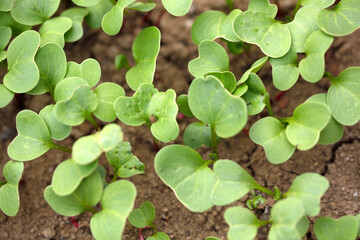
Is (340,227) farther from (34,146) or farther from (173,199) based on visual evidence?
(34,146)

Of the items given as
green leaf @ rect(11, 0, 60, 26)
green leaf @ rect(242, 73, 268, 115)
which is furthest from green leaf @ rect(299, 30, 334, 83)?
green leaf @ rect(11, 0, 60, 26)

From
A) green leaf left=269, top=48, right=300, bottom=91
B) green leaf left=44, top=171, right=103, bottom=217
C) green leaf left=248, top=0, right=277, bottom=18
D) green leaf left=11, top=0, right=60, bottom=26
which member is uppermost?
green leaf left=248, top=0, right=277, bottom=18

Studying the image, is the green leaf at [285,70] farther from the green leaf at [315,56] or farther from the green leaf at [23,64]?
the green leaf at [23,64]

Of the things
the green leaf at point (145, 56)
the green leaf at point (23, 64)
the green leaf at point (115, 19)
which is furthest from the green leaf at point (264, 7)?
the green leaf at point (23, 64)

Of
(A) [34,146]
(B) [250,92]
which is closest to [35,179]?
(A) [34,146]

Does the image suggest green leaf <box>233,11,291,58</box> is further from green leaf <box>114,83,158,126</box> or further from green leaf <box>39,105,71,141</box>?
green leaf <box>39,105,71,141</box>
